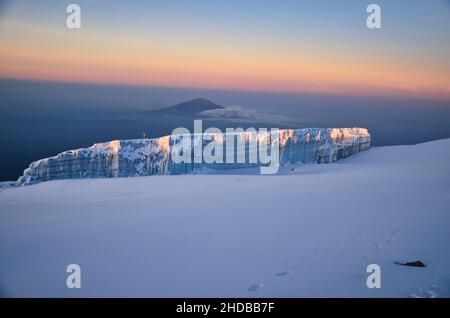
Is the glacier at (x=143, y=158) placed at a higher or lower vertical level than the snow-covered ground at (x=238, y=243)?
higher

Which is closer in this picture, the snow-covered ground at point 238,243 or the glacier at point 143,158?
the snow-covered ground at point 238,243

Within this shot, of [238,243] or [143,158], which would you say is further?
[143,158]

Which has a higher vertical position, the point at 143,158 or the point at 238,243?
the point at 143,158
